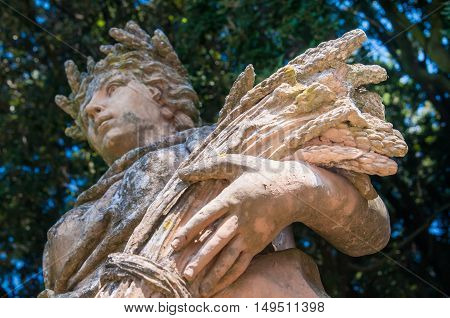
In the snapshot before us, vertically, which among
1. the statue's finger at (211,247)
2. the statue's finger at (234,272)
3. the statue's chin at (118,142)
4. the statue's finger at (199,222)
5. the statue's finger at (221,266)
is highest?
the statue's chin at (118,142)

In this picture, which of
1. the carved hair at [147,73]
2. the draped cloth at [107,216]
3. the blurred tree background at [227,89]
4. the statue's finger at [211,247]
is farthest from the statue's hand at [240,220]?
the blurred tree background at [227,89]

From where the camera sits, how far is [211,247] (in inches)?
171

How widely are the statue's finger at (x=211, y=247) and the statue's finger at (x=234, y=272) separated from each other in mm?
117

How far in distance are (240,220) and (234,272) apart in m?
0.24

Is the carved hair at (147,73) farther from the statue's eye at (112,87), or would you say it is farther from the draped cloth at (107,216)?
the draped cloth at (107,216)

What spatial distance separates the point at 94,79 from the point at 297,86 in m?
1.89

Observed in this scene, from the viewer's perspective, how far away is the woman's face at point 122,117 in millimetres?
6070

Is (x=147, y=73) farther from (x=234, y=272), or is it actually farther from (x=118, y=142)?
(x=234, y=272)

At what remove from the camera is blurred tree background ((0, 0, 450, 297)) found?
9055mm

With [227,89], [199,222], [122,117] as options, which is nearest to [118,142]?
[122,117]

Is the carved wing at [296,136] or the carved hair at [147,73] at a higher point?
the carved hair at [147,73]

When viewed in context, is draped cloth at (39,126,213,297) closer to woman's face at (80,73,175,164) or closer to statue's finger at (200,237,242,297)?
woman's face at (80,73,175,164)

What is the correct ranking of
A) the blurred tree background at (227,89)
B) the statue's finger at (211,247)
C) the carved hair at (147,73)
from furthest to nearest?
1. the blurred tree background at (227,89)
2. the carved hair at (147,73)
3. the statue's finger at (211,247)

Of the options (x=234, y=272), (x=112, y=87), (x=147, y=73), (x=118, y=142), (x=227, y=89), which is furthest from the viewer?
(x=227, y=89)
